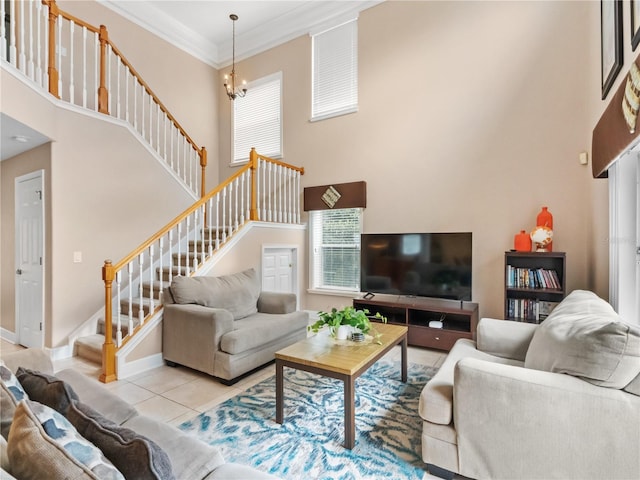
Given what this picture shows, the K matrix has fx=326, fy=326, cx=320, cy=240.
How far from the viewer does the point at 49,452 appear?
734 millimetres

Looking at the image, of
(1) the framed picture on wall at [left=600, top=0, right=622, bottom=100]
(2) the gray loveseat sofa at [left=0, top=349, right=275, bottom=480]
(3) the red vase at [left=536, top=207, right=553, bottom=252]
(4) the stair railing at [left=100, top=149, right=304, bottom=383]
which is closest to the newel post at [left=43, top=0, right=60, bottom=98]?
(4) the stair railing at [left=100, top=149, right=304, bottom=383]

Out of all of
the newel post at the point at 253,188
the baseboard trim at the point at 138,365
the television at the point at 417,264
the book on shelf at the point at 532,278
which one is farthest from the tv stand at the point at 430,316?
the baseboard trim at the point at 138,365

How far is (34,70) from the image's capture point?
357cm

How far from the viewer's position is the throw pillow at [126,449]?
78 centimetres

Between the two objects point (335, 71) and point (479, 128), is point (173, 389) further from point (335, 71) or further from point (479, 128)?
point (335, 71)

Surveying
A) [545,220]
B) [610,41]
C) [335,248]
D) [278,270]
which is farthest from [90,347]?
[610,41]

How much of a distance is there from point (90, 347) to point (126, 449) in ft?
11.2

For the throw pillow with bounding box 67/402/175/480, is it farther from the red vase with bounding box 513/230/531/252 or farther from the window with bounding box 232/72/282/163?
the window with bounding box 232/72/282/163

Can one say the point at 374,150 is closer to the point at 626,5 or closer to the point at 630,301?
the point at 626,5

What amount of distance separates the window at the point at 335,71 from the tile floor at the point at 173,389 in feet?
12.6

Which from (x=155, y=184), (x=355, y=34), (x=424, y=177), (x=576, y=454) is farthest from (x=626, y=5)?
(x=155, y=184)

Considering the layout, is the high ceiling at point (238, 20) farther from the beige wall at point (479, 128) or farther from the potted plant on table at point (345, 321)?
the potted plant on table at point (345, 321)

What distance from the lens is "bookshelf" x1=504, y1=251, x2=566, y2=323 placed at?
346cm

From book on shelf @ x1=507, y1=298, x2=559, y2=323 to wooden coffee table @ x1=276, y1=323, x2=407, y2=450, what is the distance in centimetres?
168
